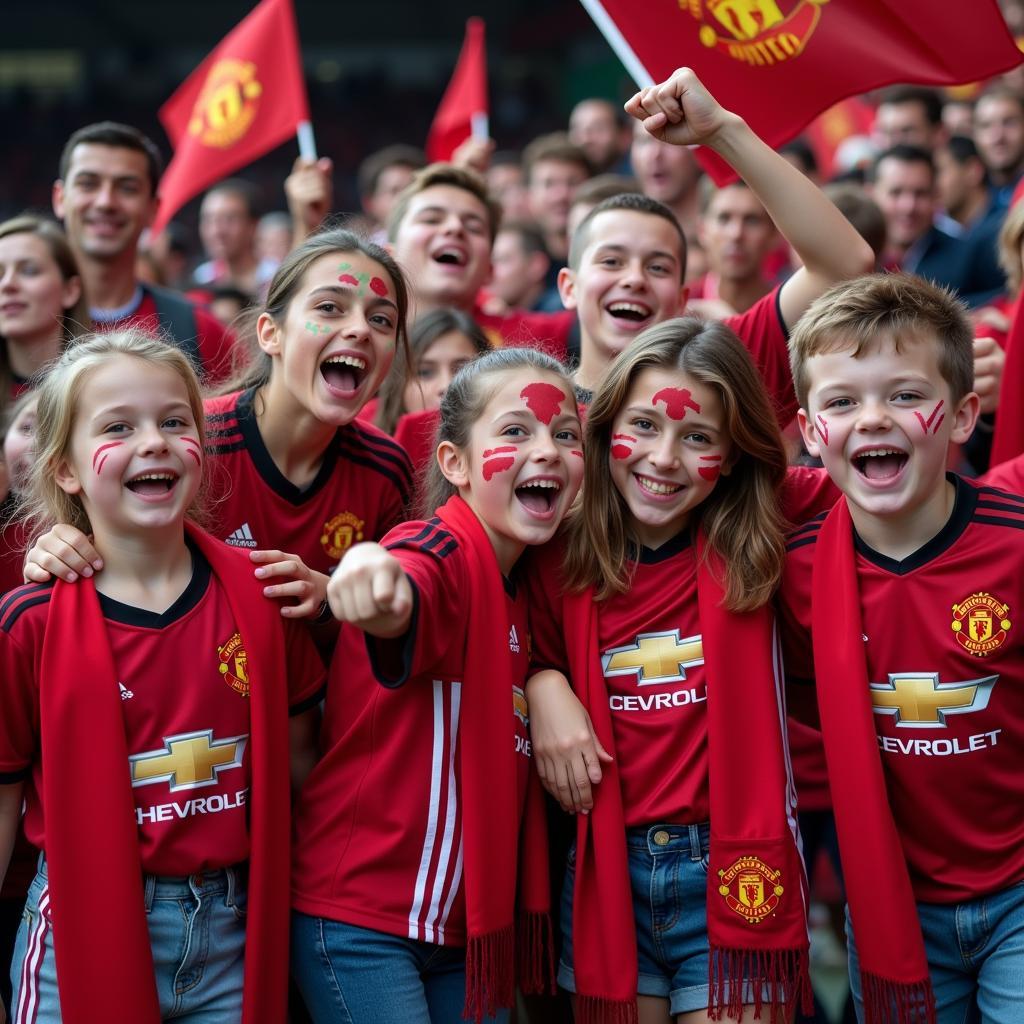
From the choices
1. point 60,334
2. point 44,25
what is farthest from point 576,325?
point 44,25

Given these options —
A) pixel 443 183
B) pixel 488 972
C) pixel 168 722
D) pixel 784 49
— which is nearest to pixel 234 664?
pixel 168 722

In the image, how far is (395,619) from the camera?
2355mm

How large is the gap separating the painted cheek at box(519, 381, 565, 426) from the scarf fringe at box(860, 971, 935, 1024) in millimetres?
1279

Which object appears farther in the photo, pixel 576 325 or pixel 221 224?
pixel 221 224

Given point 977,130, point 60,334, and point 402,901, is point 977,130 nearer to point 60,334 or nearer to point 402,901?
point 60,334

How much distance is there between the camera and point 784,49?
347 cm

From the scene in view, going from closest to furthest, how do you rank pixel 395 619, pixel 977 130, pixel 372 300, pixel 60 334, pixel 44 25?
1. pixel 395 619
2. pixel 372 300
3. pixel 60 334
4. pixel 977 130
5. pixel 44 25

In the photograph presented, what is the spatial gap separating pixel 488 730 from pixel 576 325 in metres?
2.07

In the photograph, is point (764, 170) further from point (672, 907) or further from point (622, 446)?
point (672, 907)

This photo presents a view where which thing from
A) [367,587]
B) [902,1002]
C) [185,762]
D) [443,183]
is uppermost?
[443,183]

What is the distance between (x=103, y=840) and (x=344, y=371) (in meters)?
1.24

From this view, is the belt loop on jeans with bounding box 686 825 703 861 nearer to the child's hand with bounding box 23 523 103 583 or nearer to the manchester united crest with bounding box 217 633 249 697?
the manchester united crest with bounding box 217 633 249 697

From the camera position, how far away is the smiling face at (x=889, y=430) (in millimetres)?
2646

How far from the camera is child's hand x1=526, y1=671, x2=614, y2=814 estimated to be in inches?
105
